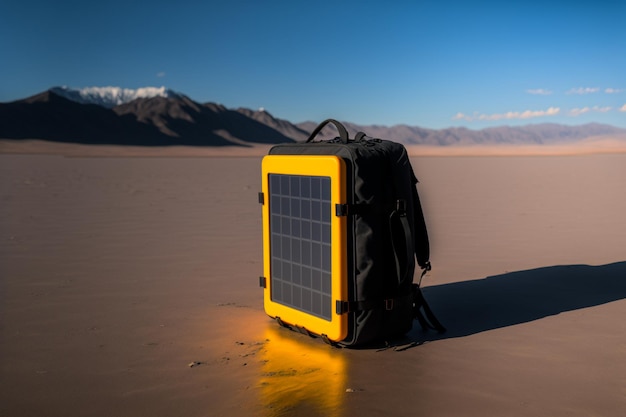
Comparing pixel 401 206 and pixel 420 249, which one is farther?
pixel 420 249

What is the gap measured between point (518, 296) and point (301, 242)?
2195 millimetres

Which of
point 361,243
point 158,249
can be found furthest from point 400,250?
point 158,249

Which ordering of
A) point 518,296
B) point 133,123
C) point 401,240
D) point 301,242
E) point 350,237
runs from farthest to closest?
point 133,123
point 518,296
point 301,242
point 401,240
point 350,237

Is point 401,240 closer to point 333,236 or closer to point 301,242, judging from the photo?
point 333,236

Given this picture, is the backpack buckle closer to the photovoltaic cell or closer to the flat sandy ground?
the photovoltaic cell

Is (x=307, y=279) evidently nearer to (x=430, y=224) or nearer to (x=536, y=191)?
(x=430, y=224)

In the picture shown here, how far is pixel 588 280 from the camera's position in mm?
5957

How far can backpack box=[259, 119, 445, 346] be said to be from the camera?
3846mm

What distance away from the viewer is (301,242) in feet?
13.9

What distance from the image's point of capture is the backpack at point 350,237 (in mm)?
3846

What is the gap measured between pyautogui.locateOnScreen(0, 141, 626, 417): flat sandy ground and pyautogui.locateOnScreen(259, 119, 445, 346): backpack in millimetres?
195

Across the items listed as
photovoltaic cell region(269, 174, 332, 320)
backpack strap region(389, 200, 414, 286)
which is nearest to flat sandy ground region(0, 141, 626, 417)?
photovoltaic cell region(269, 174, 332, 320)

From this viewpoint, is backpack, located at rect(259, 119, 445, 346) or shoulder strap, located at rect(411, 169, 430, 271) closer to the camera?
backpack, located at rect(259, 119, 445, 346)

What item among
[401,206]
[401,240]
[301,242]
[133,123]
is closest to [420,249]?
[401,240]
